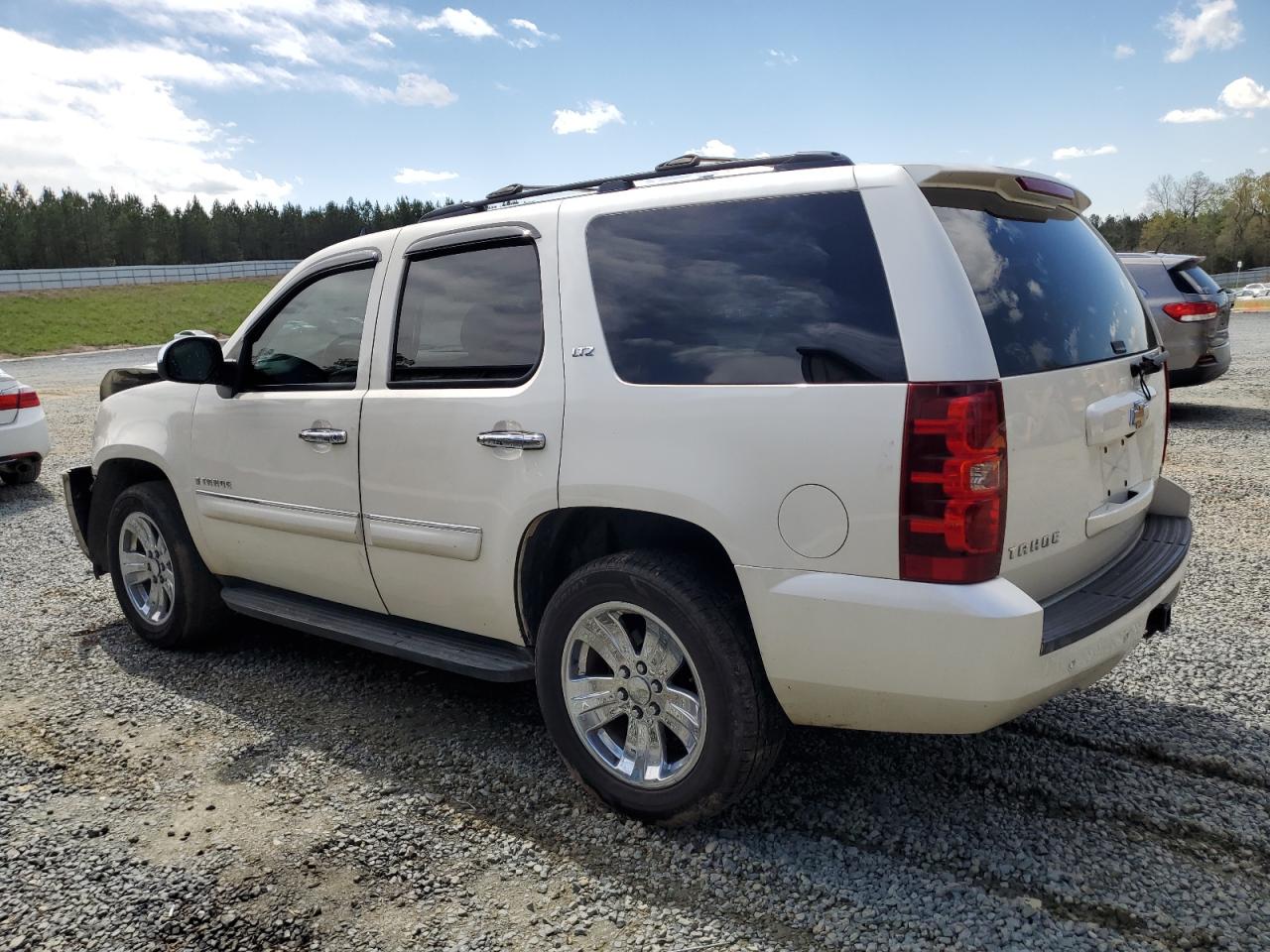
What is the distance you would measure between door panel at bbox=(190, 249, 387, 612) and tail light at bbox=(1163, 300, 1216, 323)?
9.31 meters

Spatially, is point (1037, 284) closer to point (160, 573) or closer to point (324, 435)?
point (324, 435)

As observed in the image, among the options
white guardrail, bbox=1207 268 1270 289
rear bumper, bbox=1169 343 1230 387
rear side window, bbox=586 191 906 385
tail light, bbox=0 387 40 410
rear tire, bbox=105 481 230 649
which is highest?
white guardrail, bbox=1207 268 1270 289

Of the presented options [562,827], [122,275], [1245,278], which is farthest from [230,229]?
[562,827]

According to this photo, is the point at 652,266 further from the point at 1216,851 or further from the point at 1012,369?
the point at 1216,851

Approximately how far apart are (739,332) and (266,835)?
2.18 meters

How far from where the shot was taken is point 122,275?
5491cm

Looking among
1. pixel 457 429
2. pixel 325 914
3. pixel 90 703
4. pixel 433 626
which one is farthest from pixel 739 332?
pixel 90 703

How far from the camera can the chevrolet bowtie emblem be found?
10.2ft

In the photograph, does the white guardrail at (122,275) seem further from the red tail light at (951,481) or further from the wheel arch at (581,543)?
the red tail light at (951,481)

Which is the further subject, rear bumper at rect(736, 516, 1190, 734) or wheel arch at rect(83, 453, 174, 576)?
wheel arch at rect(83, 453, 174, 576)

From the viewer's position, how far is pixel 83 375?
2369cm

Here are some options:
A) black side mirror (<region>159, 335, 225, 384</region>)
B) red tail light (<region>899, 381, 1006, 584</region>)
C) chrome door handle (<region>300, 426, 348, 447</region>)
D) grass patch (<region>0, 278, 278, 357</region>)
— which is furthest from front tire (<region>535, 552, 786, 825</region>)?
grass patch (<region>0, 278, 278, 357</region>)

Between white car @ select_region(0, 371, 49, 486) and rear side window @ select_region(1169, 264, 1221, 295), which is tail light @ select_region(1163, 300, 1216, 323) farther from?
white car @ select_region(0, 371, 49, 486)

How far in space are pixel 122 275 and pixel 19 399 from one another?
52482mm
